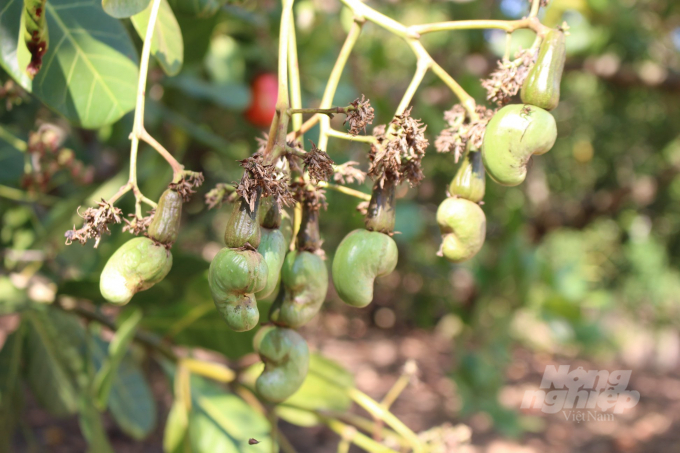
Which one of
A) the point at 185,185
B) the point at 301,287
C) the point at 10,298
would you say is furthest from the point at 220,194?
the point at 10,298

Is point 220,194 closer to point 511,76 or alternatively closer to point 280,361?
point 280,361

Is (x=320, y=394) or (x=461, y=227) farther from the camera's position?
(x=320, y=394)

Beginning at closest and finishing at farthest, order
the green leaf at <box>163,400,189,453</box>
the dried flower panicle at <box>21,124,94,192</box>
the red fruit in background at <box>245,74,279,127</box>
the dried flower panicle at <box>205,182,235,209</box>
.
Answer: the dried flower panicle at <box>205,182,235,209</box> < the dried flower panicle at <box>21,124,94,192</box> < the green leaf at <box>163,400,189,453</box> < the red fruit in background at <box>245,74,279,127</box>

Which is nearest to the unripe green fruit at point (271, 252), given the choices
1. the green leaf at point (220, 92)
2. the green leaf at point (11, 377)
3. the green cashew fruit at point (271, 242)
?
the green cashew fruit at point (271, 242)

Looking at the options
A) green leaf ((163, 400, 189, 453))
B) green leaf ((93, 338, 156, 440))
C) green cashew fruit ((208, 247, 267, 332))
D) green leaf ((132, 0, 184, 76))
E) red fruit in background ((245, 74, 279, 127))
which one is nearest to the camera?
green cashew fruit ((208, 247, 267, 332))

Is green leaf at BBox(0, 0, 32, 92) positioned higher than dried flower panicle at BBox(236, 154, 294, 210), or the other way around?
green leaf at BBox(0, 0, 32, 92)

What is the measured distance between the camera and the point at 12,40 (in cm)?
77

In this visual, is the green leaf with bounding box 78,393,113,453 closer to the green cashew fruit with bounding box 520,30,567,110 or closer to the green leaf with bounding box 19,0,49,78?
the green leaf with bounding box 19,0,49,78

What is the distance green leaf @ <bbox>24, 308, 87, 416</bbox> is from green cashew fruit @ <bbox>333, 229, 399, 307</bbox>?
926 mm

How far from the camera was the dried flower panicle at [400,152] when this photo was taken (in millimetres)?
616

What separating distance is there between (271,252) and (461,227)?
23 cm

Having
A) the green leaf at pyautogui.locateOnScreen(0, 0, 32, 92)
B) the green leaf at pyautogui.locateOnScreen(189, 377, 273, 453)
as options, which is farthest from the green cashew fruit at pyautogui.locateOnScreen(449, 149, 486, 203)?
the green leaf at pyautogui.locateOnScreen(189, 377, 273, 453)

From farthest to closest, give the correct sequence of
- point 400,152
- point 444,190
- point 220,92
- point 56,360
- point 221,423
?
point 444,190, point 220,92, point 56,360, point 221,423, point 400,152

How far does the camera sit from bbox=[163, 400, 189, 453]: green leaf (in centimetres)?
119
